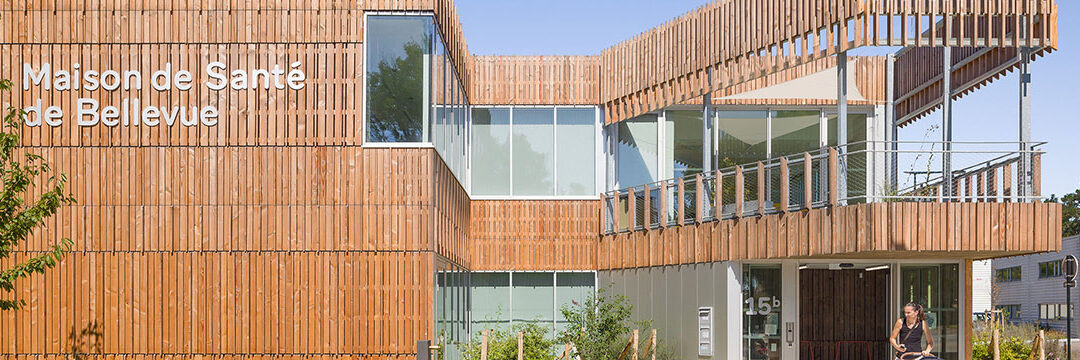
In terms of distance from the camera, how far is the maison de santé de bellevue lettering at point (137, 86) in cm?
1468

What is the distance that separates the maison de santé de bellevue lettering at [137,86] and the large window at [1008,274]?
4786cm

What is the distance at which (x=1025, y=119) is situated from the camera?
1451cm

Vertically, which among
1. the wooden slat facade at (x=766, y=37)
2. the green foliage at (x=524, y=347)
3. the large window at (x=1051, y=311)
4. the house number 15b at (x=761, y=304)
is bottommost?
the large window at (x=1051, y=311)

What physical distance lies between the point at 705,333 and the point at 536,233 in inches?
222

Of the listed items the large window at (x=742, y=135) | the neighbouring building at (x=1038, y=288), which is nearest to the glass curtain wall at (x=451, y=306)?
the large window at (x=742, y=135)

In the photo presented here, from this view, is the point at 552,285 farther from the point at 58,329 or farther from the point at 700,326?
the point at 58,329

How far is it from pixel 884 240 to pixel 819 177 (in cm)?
139

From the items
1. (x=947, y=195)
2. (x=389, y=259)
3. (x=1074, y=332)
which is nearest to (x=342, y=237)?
(x=389, y=259)

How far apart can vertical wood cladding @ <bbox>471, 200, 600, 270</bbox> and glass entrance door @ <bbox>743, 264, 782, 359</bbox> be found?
5.73 meters

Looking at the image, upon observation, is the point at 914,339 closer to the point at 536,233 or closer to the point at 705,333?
the point at 705,333

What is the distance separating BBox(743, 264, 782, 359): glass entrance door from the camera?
54.9ft

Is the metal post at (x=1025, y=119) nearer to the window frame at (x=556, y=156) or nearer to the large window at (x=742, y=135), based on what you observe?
the large window at (x=742, y=135)

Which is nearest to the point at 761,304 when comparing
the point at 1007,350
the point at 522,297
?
the point at 1007,350

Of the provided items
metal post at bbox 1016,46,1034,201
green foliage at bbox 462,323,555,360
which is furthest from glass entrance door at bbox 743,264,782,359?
metal post at bbox 1016,46,1034,201
